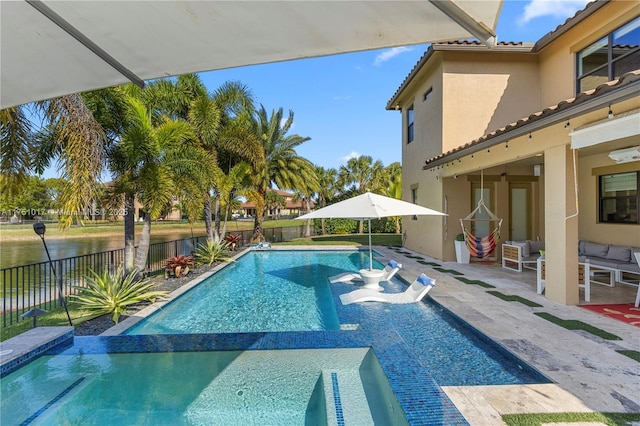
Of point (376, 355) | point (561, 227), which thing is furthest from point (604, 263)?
point (376, 355)

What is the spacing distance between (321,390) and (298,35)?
4252 mm

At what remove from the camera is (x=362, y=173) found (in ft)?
119

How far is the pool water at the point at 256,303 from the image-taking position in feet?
22.4

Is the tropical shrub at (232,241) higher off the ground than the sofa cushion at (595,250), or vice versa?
the sofa cushion at (595,250)

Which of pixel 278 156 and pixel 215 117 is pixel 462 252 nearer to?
pixel 215 117

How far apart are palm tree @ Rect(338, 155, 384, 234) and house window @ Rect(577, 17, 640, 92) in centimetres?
2540

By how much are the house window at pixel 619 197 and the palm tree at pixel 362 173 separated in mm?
26023

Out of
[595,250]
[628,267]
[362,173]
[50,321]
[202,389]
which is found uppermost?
[362,173]

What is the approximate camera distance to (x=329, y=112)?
91.7 feet

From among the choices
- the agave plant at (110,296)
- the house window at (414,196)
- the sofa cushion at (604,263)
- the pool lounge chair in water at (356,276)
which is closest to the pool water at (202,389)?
the agave plant at (110,296)

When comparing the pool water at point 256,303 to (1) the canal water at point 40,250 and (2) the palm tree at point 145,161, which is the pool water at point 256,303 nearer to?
(2) the palm tree at point 145,161

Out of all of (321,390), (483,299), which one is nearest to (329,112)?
(483,299)

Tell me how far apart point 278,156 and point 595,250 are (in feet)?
58.9

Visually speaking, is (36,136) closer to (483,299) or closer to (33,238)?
(483,299)
